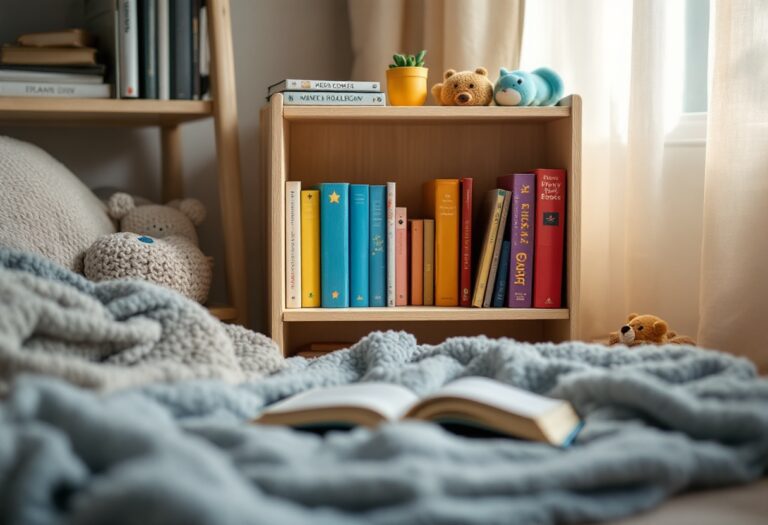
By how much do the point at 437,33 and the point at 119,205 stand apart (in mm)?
798

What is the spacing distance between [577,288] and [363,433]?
109 cm

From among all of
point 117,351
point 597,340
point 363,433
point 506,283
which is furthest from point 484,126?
point 363,433

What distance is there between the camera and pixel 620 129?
1890 millimetres

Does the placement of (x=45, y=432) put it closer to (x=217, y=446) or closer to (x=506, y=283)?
(x=217, y=446)

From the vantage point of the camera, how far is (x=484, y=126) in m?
2.00

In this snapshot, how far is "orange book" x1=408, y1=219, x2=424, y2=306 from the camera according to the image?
1.82 meters

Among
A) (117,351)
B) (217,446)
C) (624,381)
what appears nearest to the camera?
(217,446)

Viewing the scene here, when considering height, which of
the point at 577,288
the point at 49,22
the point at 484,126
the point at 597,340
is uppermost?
the point at 49,22

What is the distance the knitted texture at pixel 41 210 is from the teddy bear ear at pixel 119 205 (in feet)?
0.32

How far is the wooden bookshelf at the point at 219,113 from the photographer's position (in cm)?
179

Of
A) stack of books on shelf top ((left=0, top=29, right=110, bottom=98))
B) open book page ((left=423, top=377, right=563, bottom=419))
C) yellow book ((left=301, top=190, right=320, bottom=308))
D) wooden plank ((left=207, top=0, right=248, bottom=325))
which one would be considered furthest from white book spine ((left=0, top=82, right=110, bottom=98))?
open book page ((left=423, top=377, right=563, bottom=419))

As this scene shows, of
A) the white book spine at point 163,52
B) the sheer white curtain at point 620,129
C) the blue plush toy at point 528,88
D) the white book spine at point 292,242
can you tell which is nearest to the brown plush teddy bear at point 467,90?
the blue plush toy at point 528,88

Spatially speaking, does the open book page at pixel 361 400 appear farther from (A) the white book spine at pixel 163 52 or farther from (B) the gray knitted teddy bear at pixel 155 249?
(A) the white book spine at pixel 163 52

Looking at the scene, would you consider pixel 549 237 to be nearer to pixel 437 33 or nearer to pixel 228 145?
pixel 437 33
